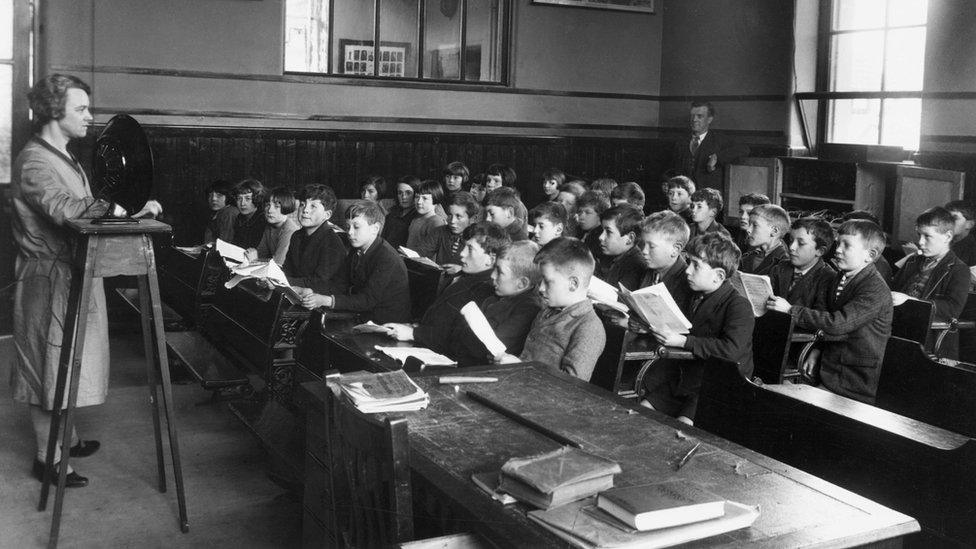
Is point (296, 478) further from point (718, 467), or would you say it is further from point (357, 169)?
point (357, 169)

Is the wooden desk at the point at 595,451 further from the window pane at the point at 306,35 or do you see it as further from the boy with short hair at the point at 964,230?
the window pane at the point at 306,35

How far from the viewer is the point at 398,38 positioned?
1035 centimetres

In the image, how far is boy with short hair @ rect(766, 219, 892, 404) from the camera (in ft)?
16.3

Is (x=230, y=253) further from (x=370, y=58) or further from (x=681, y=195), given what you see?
(x=370, y=58)

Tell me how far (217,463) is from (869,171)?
6.10 m

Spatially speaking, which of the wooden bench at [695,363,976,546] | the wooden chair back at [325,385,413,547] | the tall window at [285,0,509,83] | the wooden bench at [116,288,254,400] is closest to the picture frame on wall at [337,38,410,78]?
the tall window at [285,0,509,83]

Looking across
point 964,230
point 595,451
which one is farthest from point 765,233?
point 595,451

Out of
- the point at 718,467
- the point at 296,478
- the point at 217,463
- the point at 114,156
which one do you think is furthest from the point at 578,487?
the point at 217,463

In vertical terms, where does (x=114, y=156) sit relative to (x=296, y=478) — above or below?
above

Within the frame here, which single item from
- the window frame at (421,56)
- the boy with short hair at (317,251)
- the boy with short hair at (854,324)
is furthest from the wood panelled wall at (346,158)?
the boy with short hair at (854,324)

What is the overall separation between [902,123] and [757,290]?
4449mm

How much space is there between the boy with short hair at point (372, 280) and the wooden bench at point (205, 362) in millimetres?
591

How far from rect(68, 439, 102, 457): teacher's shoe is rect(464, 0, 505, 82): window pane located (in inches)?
258

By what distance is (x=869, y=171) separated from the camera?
8.54 metres
